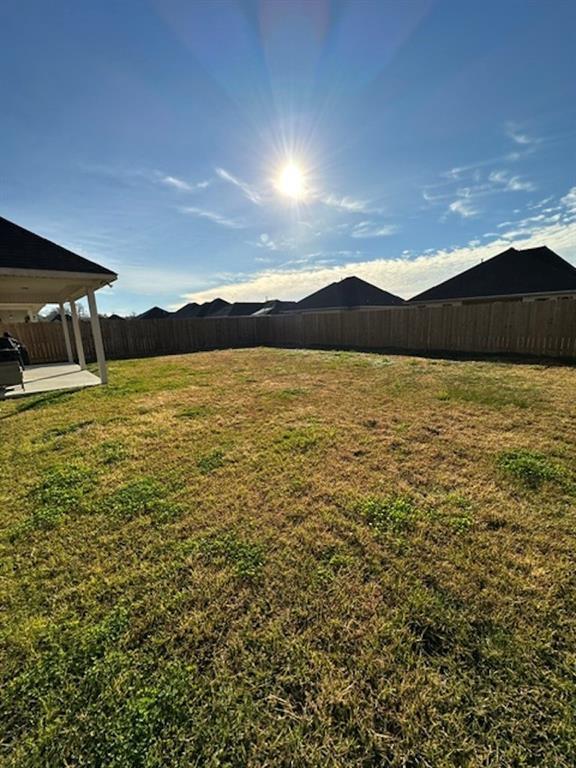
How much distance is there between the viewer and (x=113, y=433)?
14.9 feet

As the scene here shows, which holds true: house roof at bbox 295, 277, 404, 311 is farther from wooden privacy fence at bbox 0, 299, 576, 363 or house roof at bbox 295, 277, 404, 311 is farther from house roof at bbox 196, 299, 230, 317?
house roof at bbox 196, 299, 230, 317

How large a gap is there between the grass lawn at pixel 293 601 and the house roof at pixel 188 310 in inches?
2225

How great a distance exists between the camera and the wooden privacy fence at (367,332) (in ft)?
31.3

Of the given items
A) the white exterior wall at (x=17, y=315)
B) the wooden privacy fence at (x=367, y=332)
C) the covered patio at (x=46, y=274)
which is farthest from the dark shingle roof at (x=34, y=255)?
the white exterior wall at (x=17, y=315)

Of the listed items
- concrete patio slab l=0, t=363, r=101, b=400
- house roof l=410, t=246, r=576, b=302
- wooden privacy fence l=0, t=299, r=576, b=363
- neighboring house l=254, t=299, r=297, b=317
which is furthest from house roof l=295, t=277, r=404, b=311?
concrete patio slab l=0, t=363, r=101, b=400

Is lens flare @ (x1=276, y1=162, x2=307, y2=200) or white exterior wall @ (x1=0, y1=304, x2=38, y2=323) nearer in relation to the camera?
lens flare @ (x1=276, y1=162, x2=307, y2=200)

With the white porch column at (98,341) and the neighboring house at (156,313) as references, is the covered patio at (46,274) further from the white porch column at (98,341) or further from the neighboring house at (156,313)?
the neighboring house at (156,313)

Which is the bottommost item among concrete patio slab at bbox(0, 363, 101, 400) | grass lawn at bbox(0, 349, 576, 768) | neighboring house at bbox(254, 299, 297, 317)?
grass lawn at bbox(0, 349, 576, 768)

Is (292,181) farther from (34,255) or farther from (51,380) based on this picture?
(51,380)

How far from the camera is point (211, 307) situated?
179 feet

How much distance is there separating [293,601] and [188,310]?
61665 millimetres

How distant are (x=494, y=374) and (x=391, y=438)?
16.4ft

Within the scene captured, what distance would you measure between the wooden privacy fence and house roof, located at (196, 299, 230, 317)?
115ft

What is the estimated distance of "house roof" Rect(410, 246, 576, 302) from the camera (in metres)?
16.0
